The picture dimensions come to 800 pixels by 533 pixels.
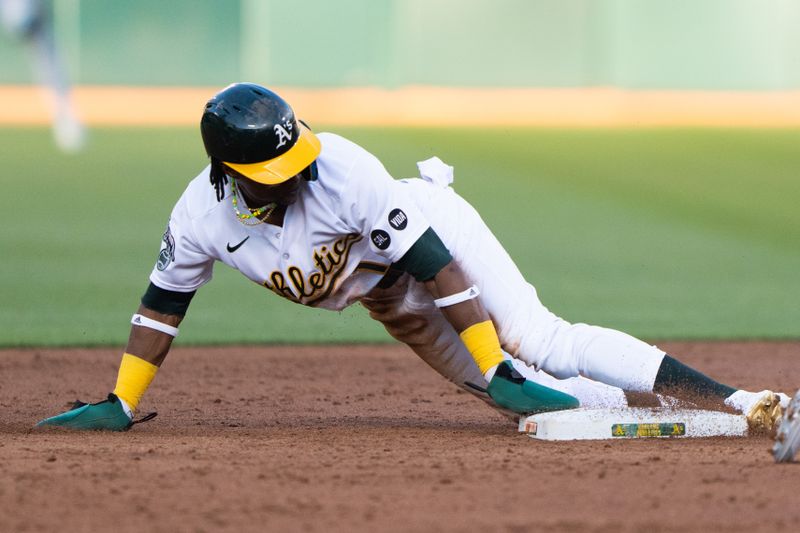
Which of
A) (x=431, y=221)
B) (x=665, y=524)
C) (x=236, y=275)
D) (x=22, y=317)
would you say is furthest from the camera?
(x=236, y=275)

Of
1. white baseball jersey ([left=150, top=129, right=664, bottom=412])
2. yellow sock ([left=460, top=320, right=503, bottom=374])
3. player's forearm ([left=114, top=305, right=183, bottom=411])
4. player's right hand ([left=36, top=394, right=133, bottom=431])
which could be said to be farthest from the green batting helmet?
player's right hand ([left=36, top=394, right=133, bottom=431])

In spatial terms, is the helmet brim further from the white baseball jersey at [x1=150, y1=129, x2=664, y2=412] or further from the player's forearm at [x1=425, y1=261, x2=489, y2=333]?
the player's forearm at [x1=425, y1=261, x2=489, y2=333]

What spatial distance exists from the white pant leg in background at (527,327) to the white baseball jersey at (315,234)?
0.21 metres

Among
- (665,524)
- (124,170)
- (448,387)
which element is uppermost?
(665,524)

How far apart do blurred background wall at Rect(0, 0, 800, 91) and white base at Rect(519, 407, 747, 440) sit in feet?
52.0

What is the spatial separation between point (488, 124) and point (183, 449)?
15.8 meters

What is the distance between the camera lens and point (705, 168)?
15.6m

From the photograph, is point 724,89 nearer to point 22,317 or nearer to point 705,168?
point 705,168

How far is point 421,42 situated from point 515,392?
52.6 ft

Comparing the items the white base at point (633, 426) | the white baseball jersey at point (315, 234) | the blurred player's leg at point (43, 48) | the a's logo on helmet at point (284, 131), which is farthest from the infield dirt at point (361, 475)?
the blurred player's leg at point (43, 48)

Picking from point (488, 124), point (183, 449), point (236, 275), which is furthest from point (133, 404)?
point (488, 124)

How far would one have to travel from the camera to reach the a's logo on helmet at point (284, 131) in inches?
156

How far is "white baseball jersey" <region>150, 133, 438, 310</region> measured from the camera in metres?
4.05

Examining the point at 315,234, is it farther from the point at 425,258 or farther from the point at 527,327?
the point at 527,327
